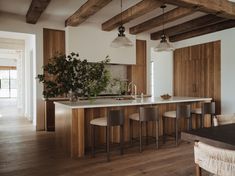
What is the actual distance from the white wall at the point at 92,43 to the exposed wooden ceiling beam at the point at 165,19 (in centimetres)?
69

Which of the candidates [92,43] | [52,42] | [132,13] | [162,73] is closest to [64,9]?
[52,42]

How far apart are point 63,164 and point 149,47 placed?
203 inches

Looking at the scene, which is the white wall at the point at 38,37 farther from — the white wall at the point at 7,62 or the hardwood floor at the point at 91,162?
the white wall at the point at 7,62

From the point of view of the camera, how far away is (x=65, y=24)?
5.61 metres

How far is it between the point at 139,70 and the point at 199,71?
189 cm

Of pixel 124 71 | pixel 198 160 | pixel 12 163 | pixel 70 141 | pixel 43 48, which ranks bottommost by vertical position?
pixel 12 163

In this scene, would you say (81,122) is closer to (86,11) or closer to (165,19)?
(86,11)

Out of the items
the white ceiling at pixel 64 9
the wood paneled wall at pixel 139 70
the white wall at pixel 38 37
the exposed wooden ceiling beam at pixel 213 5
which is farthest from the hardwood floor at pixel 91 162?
the wood paneled wall at pixel 139 70

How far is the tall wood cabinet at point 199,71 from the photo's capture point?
599cm

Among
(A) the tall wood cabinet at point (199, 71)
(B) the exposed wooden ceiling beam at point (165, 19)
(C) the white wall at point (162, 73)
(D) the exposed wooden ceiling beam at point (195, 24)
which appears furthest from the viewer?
(C) the white wall at point (162, 73)

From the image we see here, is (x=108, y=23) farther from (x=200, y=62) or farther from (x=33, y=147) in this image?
(x=33, y=147)

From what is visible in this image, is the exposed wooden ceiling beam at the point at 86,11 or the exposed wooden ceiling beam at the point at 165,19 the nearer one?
the exposed wooden ceiling beam at the point at 86,11

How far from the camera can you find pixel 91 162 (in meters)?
3.14

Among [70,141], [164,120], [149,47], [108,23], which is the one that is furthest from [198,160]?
[149,47]
